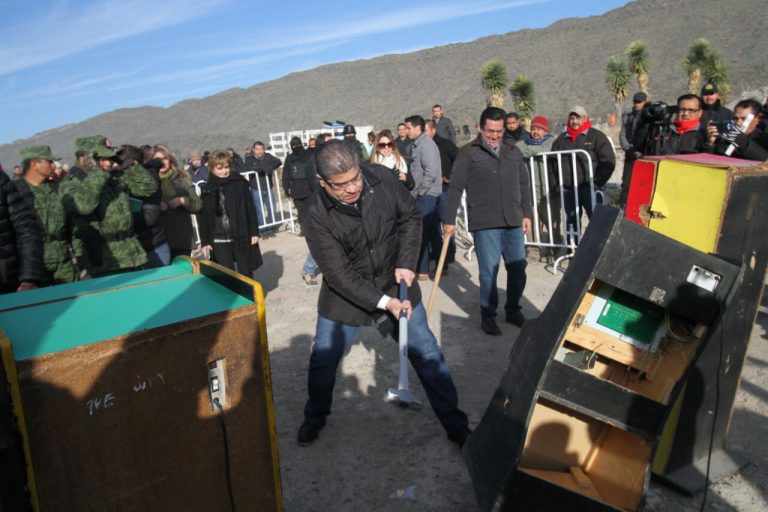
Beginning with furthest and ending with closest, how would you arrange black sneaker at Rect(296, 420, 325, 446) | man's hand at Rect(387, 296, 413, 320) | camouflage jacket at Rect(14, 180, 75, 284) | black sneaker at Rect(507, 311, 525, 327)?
black sneaker at Rect(507, 311, 525, 327) → camouflage jacket at Rect(14, 180, 75, 284) → black sneaker at Rect(296, 420, 325, 446) → man's hand at Rect(387, 296, 413, 320)

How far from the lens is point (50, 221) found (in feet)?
15.3

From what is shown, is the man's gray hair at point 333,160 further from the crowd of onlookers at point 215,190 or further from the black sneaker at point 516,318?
the black sneaker at point 516,318

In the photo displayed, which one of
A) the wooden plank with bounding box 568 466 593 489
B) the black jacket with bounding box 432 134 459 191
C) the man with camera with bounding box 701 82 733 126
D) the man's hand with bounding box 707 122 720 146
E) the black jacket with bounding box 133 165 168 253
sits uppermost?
the man with camera with bounding box 701 82 733 126

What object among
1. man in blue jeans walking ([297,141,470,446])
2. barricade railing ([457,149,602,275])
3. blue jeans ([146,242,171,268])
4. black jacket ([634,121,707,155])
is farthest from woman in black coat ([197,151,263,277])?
black jacket ([634,121,707,155])

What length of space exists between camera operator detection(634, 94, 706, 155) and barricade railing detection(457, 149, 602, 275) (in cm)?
83

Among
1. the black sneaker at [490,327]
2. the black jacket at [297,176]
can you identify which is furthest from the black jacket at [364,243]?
the black jacket at [297,176]

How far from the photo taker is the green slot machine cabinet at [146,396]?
1.75 meters

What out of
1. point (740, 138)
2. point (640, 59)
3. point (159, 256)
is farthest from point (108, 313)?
point (640, 59)

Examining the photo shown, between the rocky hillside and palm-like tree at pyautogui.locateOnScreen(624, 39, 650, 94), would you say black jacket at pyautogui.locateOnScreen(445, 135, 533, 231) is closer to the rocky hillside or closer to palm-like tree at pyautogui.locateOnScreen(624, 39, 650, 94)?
palm-like tree at pyautogui.locateOnScreen(624, 39, 650, 94)

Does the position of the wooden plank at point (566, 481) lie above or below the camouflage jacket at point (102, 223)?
below

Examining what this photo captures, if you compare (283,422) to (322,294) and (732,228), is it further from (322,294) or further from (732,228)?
(732,228)

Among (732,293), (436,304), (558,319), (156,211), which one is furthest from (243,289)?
(436,304)

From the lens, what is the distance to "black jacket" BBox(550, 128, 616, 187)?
7031 mm

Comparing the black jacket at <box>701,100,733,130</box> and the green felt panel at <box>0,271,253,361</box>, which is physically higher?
the black jacket at <box>701,100,733,130</box>
